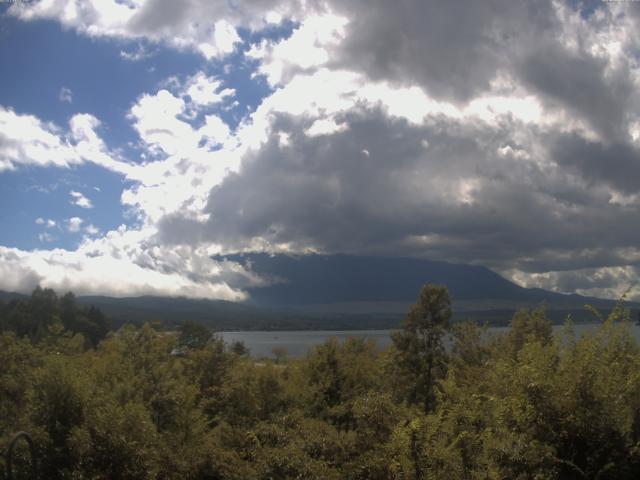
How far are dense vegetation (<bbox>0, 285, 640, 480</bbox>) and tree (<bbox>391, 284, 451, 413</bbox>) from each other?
0.06 m

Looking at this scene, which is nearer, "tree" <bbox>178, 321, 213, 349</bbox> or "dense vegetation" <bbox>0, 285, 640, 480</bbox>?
"dense vegetation" <bbox>0, 285, 640, 480</bbox>

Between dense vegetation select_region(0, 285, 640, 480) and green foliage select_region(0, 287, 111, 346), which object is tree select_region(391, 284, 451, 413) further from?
green foliage select_region(0, 287, 111, 346)

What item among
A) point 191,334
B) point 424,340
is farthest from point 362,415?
point 191,334

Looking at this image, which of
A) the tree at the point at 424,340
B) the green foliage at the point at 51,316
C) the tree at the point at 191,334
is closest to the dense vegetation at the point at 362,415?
the tree at the point at 424,340

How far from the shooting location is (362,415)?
53.0ft

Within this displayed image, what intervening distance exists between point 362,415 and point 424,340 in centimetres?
1730

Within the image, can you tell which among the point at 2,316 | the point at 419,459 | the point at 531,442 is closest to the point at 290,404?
the point at 419,459

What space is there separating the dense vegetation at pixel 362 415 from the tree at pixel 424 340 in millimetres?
64

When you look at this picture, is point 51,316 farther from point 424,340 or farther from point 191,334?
point 424,340

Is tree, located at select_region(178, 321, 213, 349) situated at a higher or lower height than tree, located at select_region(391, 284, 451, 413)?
lower

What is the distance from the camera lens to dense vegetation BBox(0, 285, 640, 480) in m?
9.80

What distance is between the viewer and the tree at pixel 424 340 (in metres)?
31.8

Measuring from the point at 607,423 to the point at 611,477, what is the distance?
87 cm

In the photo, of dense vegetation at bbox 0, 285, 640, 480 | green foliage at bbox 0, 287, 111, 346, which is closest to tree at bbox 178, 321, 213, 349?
green foliage at bbox 0, 287, 111, 346
